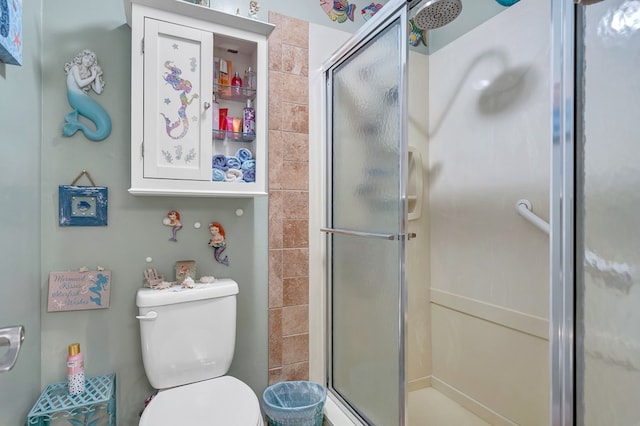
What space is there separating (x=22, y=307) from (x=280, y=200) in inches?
42.8

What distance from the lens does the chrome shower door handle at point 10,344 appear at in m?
0.68

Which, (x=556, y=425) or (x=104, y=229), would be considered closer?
(x=556, y=425)

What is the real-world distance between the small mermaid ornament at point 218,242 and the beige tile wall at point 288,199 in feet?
0.78

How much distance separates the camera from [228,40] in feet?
4.87

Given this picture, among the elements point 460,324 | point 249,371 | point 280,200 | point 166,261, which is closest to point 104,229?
point 166,261

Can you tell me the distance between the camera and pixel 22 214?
1.17m

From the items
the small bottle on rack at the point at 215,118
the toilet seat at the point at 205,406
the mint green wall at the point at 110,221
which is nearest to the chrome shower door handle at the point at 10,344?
the toilet seat at the point at 205,406

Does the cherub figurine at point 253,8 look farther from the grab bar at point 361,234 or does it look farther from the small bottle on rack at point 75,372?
the small bottle on rack at point 75,372

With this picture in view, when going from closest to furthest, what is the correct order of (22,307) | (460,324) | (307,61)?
(22,307) → (307,61) → (460,324)

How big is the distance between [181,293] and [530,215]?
5.25 ft

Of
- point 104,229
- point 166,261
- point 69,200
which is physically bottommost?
point 166,261

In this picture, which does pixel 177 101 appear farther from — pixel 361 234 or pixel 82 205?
pixel 361 234

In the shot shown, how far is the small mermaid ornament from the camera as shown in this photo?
159cm

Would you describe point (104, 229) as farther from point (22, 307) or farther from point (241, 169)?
point (241, 169)
